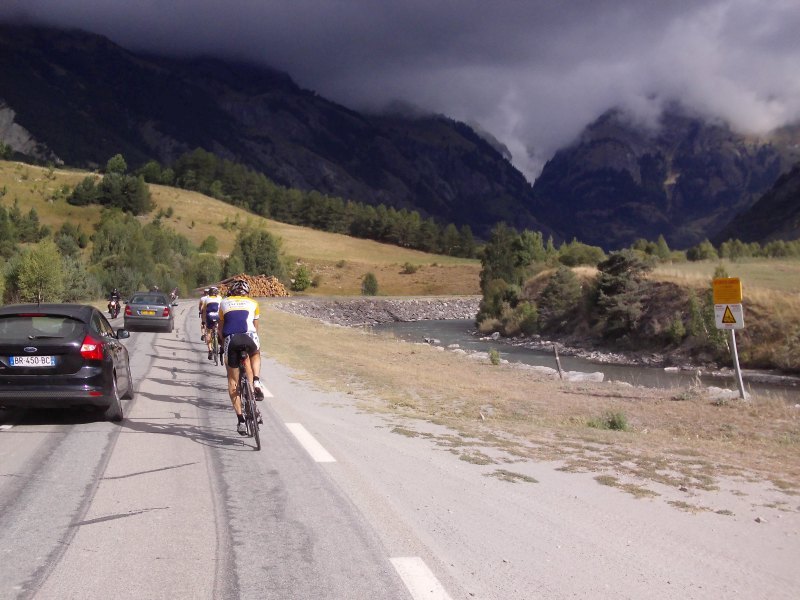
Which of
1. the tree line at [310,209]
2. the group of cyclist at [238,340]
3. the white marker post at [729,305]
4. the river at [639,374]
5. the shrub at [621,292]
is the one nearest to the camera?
the group of cyclist at [238,340]

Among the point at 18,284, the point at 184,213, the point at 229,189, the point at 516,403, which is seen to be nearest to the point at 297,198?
the point at 229,189

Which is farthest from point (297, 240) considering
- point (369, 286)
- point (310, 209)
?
point (369, 286)

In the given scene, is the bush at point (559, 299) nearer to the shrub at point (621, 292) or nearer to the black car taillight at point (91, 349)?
the shrub at point (621, 292)

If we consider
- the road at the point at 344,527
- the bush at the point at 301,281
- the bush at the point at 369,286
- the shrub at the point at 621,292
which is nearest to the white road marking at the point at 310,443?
the road at the point at 344,527

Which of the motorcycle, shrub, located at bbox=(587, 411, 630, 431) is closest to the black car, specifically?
shrub, located at bbox=(587, 411, 630, 431)

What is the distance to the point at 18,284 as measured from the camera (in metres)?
51.1

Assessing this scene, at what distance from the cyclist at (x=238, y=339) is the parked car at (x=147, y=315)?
21.2m

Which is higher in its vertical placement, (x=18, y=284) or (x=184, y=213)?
(x=184, y=213)

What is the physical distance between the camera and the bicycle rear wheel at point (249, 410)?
804 centimetres

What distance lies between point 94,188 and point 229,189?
49.8 m

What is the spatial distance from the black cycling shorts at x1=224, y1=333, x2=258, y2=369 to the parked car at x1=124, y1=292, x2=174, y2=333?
70.3 feet

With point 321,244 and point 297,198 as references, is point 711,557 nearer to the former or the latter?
point 321,244

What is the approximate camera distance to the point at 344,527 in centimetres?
530

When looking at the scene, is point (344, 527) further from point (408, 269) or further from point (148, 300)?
point (408, 269)
